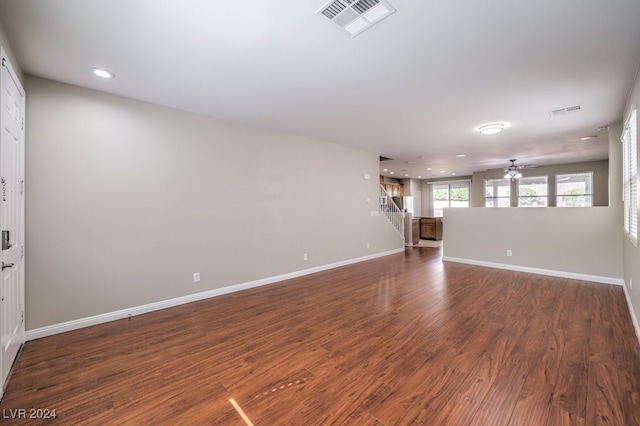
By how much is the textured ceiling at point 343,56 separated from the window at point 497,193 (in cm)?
668

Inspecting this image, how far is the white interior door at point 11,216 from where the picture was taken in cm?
206

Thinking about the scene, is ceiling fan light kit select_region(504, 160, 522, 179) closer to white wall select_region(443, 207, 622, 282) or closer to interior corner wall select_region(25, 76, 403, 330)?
white wall select_region(443, 207, 622, 282)

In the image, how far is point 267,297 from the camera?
13.4ft

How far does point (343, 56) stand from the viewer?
2.53 m

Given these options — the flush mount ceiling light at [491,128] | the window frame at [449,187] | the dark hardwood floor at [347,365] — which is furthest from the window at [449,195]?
the dark hardwood floor at [347,365]

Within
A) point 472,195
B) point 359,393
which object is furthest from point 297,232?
point 472,195

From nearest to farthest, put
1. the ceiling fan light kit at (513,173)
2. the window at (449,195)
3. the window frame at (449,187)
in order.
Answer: the ceiling fan light kit at (513,173), the window frame at (449,187), the window at (449,195)

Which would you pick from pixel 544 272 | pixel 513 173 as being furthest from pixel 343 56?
pixel 513 173

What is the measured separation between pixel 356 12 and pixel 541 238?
5.70 meters

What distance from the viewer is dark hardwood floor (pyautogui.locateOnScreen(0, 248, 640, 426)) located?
1.80 meters

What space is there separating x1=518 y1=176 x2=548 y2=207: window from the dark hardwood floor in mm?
6851

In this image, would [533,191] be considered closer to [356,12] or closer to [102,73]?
[356,12]

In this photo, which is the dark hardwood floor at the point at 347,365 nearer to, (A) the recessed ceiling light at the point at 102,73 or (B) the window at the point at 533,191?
(A) the recessed ceiling light at the point at 102,73

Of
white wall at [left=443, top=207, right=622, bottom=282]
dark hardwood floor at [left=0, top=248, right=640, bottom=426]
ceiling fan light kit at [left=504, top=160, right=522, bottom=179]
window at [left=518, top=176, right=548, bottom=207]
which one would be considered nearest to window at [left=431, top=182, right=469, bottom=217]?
window at [left=518, top=176, right=548, bottom=207]
